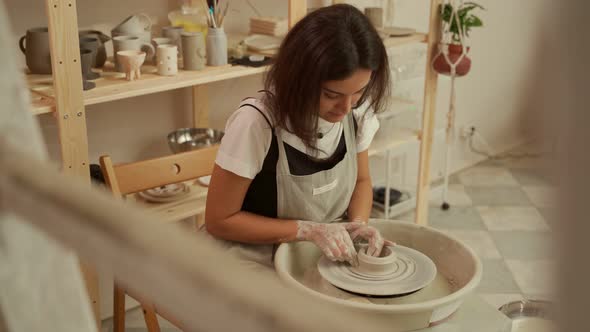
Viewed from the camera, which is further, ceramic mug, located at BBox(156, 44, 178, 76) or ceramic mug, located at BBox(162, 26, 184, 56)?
ceramic mug, located at BBox(162, 26, 184, 56)

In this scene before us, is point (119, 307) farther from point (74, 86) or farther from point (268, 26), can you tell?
point (268, 26)

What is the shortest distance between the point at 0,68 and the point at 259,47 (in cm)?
201

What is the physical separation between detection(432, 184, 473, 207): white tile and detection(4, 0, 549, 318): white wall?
0.50ft

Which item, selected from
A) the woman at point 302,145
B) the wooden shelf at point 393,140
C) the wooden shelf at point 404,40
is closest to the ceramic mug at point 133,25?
the woman at point 302,145

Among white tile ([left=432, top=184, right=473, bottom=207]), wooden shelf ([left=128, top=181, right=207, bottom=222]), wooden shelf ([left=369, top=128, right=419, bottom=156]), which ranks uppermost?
wooden shelf ([left=369, top=128, right=419, bottom=156])

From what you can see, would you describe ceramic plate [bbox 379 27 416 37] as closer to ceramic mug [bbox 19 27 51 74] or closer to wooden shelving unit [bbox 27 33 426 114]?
wooden shelving unit [bbox 27 33 426 114]

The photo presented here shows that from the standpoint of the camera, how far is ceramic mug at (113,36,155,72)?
6.89 feet

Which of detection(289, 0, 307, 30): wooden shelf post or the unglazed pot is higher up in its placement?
detection(289, 0, 307, 30): wooden shelf post

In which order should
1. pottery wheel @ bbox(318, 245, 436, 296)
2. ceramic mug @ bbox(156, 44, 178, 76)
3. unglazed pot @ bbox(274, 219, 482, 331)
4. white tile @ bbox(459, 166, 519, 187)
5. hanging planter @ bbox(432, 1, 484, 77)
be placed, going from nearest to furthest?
unglazed pot @ bbox(274, 219, 482, 331), pottery wheel @ bbox(318, 245, 436, 296), ceramic mug @ bbox(156, 44, 178, 76), hanging planter @ bbox(432, 1, 484, 77), white tile @ bbox(459, 166, 519, 187)

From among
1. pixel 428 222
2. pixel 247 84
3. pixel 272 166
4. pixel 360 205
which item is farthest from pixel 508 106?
pixel 272 166

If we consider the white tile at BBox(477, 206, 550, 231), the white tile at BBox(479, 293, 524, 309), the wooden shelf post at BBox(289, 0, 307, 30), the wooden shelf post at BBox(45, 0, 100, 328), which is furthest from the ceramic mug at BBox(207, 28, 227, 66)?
the white tile at BBox(477, 206, 550, 231)

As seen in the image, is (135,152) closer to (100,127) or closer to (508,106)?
(100,127)

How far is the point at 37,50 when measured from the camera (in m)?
1.96

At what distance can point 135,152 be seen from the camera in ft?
8.35
